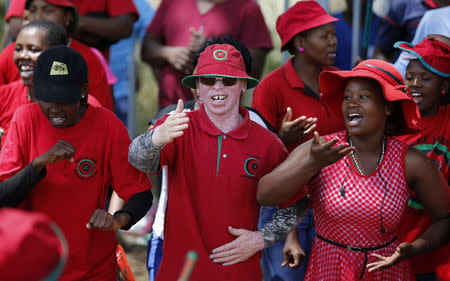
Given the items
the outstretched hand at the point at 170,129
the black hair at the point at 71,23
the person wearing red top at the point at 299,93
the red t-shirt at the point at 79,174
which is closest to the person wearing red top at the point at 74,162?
the red t-shirt at the point at 79,174

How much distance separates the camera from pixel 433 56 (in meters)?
4.36

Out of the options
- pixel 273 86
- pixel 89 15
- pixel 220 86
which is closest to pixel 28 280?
pixel 220 86

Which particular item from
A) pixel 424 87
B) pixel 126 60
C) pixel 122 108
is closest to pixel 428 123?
pixel 424 87

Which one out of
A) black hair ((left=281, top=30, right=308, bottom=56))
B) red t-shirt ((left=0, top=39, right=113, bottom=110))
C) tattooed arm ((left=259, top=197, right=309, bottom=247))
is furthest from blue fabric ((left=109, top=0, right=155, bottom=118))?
tattooed arm ((left=259, top=197, right=309, bottom=247))

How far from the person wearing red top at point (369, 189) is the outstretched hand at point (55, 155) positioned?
2.95 ft

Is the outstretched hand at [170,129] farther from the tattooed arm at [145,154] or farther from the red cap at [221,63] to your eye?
the red cap at [221,63]

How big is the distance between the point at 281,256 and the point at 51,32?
1.92 meters

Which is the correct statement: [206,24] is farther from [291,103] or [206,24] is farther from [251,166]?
[251,166]

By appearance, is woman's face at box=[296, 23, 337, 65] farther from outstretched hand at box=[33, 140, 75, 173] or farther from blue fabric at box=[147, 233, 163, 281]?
outstretched hand at box=[33, 140, 75, 173]

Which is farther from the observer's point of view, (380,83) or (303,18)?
(303,18)

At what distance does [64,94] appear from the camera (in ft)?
11.6

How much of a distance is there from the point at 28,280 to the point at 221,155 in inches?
70.4

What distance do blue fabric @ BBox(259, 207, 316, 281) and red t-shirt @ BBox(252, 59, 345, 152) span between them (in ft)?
1.77

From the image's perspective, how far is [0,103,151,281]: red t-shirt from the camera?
140 inches
